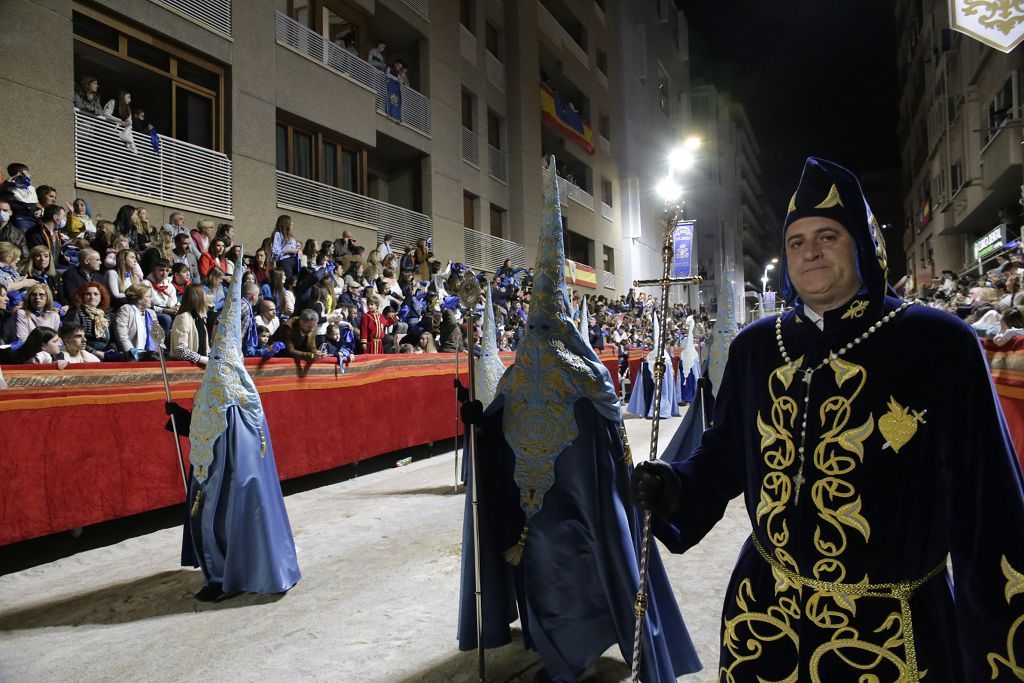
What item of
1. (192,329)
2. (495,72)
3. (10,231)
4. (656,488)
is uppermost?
(495,72)

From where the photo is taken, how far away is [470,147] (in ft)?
68.9

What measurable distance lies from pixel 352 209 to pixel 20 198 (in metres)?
8.89

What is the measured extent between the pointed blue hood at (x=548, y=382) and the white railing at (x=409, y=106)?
599 inches

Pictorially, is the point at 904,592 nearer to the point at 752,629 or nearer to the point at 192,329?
the point at 752,629

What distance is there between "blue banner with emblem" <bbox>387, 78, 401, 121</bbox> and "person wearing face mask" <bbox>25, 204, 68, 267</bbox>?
1065 centimetres

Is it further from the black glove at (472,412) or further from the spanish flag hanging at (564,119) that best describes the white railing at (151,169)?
the spanish flag hanging at (564,119)

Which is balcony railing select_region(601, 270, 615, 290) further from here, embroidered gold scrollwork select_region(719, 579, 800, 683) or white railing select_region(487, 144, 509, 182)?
embroidered gold scrollwork select_region(719, 579, 800, 683)

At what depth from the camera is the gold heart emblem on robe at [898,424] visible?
1.62 meters

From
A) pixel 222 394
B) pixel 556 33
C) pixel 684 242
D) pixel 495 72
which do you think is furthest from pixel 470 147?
pixel 222 394

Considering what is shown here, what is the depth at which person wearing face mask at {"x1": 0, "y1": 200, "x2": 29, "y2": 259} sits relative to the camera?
694cm

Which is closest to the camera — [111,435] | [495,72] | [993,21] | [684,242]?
[111,435]

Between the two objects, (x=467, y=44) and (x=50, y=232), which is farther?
(x=467, y=44)

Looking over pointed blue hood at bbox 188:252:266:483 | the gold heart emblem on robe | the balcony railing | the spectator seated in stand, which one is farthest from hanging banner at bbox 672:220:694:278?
the balcony railing

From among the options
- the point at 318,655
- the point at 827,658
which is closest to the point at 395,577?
the point at 318,655
